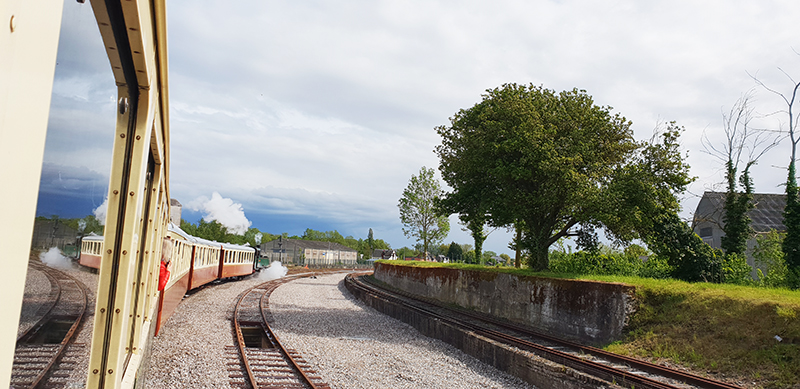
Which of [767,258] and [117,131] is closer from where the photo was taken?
[117,131]

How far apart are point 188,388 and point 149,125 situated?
6198mm

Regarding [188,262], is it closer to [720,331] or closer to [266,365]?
[266,365]

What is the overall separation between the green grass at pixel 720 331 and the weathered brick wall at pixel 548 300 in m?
0.49

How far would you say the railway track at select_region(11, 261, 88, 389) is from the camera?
1.30 m

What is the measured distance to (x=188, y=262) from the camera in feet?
45.6

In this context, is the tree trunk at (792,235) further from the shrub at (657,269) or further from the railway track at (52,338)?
the railway track at (52,338)

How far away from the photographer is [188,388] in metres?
7.26

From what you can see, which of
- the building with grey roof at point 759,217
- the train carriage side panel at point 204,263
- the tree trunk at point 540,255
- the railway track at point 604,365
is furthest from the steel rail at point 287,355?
the building with grey roof at point 759,217

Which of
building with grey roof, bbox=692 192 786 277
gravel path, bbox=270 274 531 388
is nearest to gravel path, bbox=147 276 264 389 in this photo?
gravel path, bbox=270 274 531 388

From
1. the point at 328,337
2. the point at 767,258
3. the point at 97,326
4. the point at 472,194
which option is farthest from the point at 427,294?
the point at 97,326

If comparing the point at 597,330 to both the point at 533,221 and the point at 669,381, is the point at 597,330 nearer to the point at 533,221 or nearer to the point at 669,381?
the point at 669,381

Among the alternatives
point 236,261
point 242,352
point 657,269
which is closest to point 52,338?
point 242,352

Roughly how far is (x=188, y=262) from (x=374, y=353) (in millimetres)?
6841

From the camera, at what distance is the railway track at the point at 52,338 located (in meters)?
1.30
